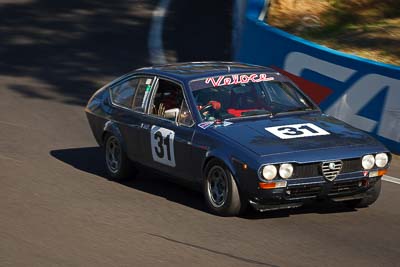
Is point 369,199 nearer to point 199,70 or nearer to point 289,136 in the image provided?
point 289,136

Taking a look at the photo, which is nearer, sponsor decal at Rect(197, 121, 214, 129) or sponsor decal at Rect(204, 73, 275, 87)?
sponsor decal at Rect(197, 121, 214, 129)

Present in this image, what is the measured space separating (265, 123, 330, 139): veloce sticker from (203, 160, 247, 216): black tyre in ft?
2.14

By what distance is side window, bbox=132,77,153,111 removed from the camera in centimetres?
1116

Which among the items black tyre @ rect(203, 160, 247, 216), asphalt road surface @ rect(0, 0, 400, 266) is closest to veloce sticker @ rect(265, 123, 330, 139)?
black tyre @ rect(203, 160, 247, 216)

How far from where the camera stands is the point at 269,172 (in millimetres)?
9117

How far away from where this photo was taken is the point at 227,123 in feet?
32.9

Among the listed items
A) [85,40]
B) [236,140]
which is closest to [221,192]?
[236,140]

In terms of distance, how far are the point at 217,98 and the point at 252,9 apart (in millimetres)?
7764

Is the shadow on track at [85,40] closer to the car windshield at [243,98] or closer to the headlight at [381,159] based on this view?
the car windshield at [243,98]


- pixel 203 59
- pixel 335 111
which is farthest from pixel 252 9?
pixel 335 111

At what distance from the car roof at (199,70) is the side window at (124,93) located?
0.84 ft

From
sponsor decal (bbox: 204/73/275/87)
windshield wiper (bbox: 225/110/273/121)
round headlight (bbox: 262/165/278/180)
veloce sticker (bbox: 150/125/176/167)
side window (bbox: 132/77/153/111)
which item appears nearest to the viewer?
round headlight (bbox: 262/165/278/180)

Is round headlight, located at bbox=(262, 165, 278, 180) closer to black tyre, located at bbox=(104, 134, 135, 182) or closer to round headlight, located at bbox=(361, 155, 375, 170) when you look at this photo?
round headlight, located at bbox=(361, 155, 375, 170)

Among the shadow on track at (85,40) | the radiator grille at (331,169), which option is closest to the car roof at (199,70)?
the radiator grille at (331,169)
